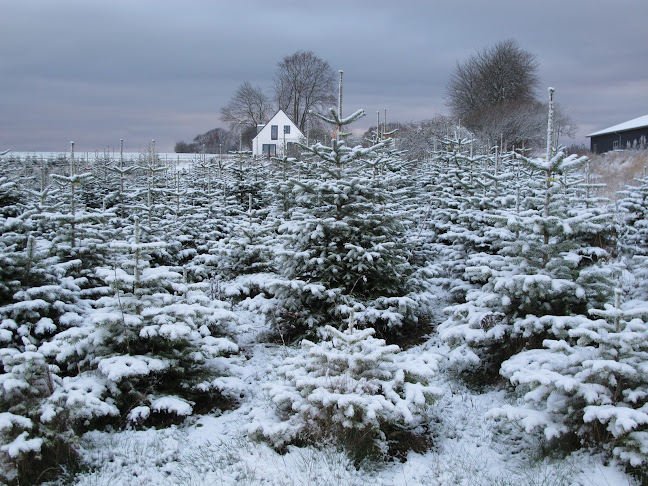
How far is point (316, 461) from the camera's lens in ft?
13.5

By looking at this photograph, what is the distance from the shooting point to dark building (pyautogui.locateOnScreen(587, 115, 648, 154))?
3724 cm

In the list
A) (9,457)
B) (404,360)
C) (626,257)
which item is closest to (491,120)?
(626,257)

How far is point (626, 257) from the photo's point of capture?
9.97 meters

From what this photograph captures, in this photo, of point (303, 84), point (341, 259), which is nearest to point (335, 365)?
point (341, 259)

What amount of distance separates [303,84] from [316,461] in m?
62.9

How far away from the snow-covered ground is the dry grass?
1958 centimetres

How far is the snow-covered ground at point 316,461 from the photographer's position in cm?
389

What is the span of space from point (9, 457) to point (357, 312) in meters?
4.42

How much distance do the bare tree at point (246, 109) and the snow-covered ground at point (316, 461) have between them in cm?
6155

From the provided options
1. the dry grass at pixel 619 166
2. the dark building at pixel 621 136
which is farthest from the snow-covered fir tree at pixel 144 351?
the dark building at pixel 621 136

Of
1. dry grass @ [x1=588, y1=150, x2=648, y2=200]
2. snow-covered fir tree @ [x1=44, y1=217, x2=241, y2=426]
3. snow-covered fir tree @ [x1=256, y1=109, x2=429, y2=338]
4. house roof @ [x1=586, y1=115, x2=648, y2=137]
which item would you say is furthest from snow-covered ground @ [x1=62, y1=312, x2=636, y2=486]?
house roof @ [x1=586, y1=115, x2=648, y2=137]

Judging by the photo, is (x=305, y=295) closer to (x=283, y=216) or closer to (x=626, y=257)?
(x=283, y=216)

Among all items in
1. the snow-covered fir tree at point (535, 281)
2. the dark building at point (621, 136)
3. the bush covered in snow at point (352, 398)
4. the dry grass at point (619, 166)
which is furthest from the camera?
the dark building at point (621, 136)

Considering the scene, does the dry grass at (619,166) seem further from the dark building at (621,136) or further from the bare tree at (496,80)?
the bare tree at (496,80)
